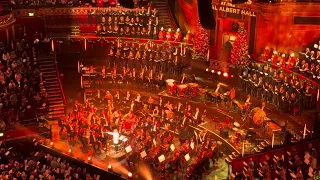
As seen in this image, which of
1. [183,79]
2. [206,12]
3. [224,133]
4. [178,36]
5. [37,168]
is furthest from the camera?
[178,36]

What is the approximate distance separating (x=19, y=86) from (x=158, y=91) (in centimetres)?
853

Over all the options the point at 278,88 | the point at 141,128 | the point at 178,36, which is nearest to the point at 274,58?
the point at 278,88

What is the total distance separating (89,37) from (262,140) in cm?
1568

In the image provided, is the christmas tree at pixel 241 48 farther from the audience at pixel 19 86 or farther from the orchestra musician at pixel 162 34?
the audience at pixel 19 86

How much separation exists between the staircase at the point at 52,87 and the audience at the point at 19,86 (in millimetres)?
611

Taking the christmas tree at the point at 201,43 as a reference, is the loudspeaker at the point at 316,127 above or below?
below

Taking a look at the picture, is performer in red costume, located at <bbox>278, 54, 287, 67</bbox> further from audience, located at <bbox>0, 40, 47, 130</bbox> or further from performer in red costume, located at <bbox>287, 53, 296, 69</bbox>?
audience, located at <bbox>0, 40, 47, 130</bbox>

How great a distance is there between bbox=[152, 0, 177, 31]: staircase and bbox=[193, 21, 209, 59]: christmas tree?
4720 millimetres

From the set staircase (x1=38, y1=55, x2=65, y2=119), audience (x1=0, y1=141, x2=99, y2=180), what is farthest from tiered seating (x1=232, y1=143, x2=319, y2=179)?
staircase (x1=38, y1=55, x2=65, y2=119)

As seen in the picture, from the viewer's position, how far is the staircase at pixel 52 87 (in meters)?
32.0

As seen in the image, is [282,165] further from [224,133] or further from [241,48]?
[241,48]

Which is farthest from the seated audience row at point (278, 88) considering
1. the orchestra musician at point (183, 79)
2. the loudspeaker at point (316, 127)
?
the orchestra musician at point (183, 79)

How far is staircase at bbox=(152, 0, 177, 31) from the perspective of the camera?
38438 millimetres

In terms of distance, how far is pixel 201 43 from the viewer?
3353 centimetres
